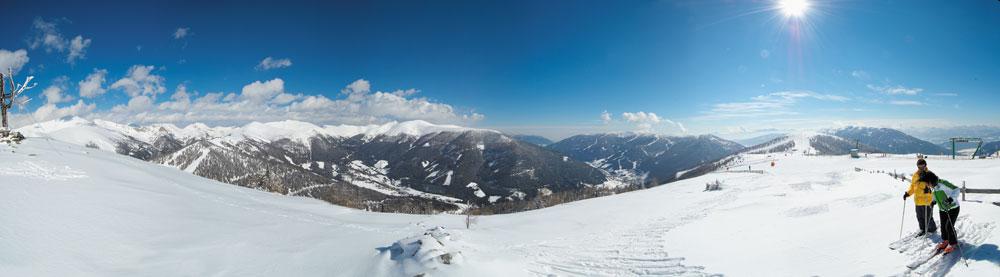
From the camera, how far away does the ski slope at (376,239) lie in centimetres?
1240

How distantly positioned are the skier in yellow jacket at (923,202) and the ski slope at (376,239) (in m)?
0.57

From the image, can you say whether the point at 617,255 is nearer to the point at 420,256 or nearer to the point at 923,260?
the point at 420,256

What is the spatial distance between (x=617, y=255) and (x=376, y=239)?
10.7 m

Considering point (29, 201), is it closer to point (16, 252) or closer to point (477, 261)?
point (16, 252)

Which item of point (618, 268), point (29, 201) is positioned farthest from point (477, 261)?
point (29, 201)

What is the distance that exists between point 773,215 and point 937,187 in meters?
11.4

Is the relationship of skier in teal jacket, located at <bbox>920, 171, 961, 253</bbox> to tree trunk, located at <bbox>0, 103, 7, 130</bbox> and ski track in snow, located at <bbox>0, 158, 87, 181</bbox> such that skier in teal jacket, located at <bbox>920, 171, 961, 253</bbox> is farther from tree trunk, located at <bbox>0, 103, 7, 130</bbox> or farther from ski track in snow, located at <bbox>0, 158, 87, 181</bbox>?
tree trunk, located at <bbox>0, 103, 7, 130</bbox>

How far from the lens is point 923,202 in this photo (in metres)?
12.3

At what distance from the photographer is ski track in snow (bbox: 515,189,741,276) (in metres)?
15.5

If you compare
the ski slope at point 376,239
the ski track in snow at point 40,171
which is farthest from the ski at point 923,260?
the ski track in snow at point 40,171

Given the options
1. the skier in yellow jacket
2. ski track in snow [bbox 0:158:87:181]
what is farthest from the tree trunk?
the skier in yellow jacket

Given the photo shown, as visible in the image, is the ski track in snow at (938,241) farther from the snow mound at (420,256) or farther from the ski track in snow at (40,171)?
the ski track in snow at (40,171)

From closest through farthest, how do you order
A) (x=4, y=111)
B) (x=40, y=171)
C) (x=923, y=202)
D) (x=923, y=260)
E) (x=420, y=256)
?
(x=923, y=260) < (x=923, y=202) < (x=420, y=256) < (x=40, y=171) < (x=4, y=111)

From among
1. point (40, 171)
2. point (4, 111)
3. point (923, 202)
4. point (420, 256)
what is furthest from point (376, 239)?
point (4, 111)
